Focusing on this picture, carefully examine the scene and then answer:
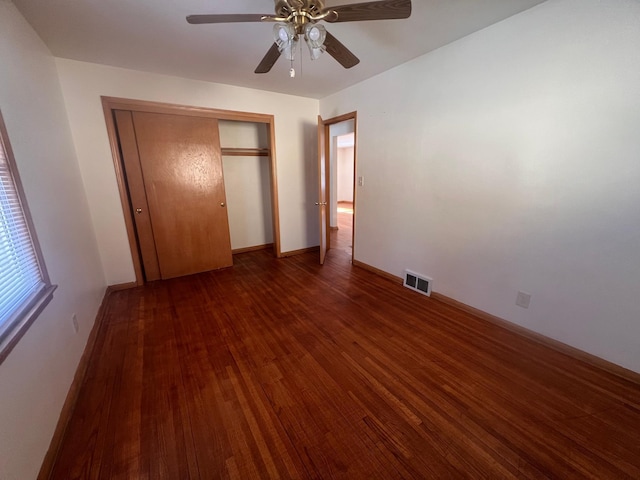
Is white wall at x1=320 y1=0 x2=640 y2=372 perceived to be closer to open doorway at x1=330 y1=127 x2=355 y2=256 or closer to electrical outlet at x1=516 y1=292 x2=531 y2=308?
electrical outlet at x1=516 y1=292 x2=531 y2=308

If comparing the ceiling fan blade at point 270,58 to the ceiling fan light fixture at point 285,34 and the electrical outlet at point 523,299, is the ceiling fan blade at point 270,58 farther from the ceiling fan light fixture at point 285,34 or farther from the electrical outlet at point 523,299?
the electrical outlet at point 523,299

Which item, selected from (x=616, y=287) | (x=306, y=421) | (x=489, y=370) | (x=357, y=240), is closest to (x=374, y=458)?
(x=306, y=421)

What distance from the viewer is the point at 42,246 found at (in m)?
1.46

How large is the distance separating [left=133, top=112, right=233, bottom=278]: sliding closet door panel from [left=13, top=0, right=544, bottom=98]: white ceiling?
575mm

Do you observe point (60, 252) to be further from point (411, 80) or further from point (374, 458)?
point (411, 80)

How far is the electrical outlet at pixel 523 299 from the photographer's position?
1970mm

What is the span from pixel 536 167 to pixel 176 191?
3587 millimetres

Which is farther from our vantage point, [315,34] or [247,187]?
[247,187]

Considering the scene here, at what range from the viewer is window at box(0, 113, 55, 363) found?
41.9 inches

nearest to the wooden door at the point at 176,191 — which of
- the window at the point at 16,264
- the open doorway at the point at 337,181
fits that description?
the window at the point at 16,264

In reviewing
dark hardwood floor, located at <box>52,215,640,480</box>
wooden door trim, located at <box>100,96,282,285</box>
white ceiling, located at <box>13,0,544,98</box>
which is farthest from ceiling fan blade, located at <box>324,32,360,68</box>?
dark hardwood floor, located at <box>52,215,640,480</box>

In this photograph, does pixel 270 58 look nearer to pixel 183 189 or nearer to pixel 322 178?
pixel 322 178

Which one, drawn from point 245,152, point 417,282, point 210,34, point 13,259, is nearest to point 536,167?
point 417,282

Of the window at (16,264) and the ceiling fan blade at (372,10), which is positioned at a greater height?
the ceiling fan blade at (372,10)
